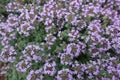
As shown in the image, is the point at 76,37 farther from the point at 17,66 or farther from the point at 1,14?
the point at 1,14

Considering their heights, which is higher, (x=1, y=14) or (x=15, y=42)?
(x=1, y=14)

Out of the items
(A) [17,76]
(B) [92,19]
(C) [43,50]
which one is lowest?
(A) [17,76]

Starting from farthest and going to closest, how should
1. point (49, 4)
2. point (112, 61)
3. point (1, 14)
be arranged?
point (1, 14) < point (49, 4) < point (112, 61)

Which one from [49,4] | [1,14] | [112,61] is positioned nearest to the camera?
[112,61]

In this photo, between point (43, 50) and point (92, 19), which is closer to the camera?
point (43, 50)

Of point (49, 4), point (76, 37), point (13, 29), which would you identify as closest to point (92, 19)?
point (76, 37)

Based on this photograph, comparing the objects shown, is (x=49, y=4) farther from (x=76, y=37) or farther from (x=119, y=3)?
(x=119, y=3)
